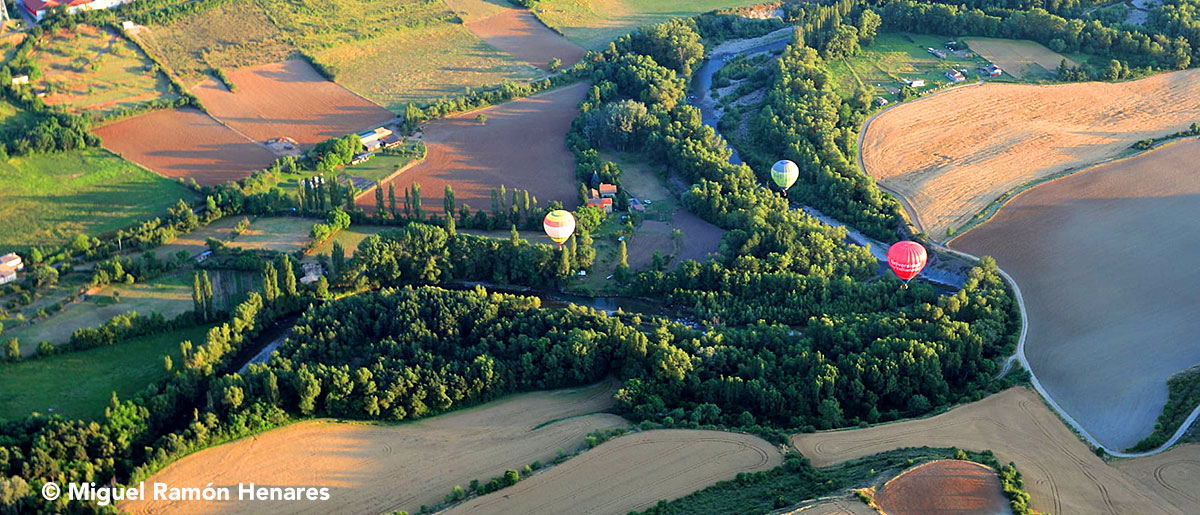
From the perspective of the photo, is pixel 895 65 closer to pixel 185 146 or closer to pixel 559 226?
pixel 559 226

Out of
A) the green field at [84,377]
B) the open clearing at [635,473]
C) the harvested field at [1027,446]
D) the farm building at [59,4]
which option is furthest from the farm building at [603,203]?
the farm building at [59,4]

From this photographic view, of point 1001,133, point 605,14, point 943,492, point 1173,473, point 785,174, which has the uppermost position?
point 605,14

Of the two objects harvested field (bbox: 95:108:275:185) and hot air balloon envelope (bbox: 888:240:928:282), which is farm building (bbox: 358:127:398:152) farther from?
hot air balloon envelope (bbox: 888:240:928:282)

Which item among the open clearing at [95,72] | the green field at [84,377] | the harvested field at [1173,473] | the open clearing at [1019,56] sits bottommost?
the harvested field at [1173,473]

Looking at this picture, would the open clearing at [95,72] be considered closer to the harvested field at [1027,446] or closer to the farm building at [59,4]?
the farm building at [59,4]

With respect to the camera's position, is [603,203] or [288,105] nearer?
[603,203]

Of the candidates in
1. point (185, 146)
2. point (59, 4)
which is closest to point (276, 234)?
point (185, 146)

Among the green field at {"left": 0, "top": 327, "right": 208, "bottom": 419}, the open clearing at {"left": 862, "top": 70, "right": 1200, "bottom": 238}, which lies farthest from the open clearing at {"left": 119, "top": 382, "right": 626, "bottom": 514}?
the open clearing at {"left": 862, "top": 70, "right": 1200, "bottom": 238}

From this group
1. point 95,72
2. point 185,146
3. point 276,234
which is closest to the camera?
point 276,234
